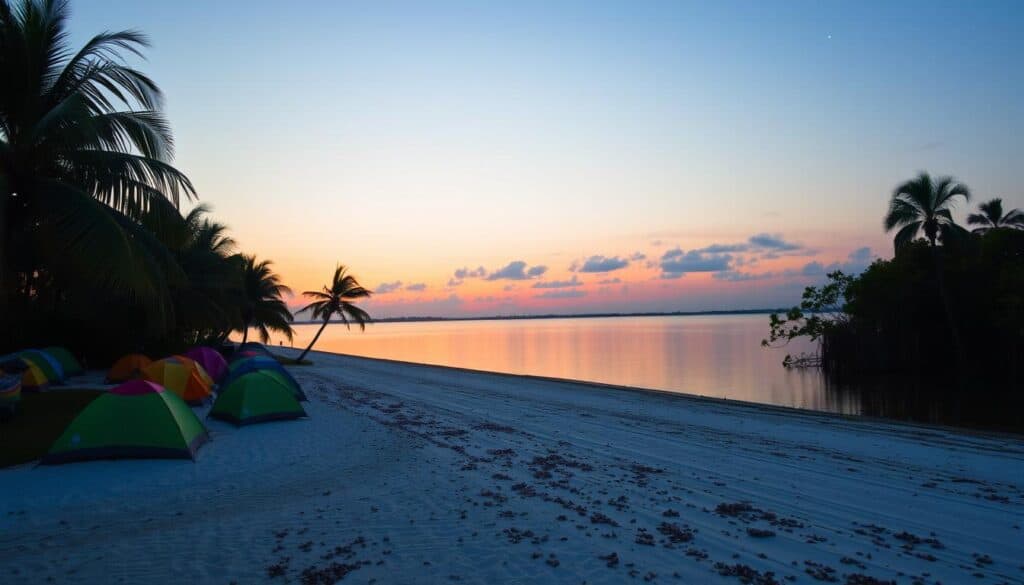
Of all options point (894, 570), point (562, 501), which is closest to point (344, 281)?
point (562, 501)

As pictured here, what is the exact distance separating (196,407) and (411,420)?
569 centimetres

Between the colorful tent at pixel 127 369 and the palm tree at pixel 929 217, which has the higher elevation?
the palm tree at pixel 929 217

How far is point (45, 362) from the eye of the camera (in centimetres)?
1888

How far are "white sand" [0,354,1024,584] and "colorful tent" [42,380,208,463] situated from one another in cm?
25

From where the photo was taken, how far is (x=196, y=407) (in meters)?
15.7

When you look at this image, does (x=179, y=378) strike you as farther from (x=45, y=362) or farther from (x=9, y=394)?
(x=45, y=362)

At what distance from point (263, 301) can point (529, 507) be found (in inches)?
1272

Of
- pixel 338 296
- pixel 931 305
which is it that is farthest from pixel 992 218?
pixel 338 296

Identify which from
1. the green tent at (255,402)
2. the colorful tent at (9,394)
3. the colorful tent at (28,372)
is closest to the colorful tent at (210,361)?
the colorful tent at (28,372)

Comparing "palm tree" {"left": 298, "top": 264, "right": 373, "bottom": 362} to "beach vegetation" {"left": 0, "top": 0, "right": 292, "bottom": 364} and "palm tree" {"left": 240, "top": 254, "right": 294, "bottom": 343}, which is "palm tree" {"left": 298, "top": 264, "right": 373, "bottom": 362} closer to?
"palm tree" {"left": 240, "top": 254, "right": 294, "bottom": 343}

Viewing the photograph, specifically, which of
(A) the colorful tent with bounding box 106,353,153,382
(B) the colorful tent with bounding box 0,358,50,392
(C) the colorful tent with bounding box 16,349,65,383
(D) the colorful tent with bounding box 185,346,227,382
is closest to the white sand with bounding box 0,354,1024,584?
(B) the colorful tent with bounding box 0,358,50,392

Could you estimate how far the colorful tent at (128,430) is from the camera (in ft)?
30.9

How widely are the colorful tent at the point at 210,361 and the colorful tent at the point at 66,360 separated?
161 inches

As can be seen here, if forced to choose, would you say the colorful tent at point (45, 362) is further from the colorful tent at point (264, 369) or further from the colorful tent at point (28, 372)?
the colorful tent at point (264, 369)
